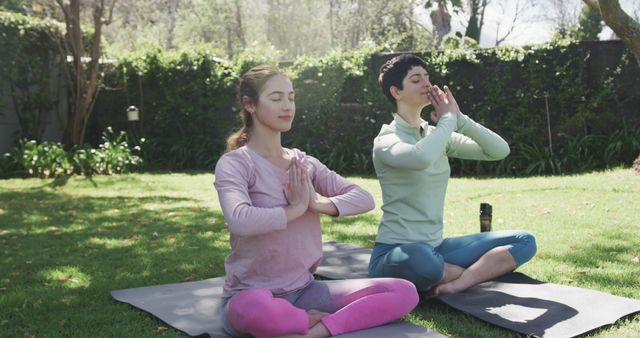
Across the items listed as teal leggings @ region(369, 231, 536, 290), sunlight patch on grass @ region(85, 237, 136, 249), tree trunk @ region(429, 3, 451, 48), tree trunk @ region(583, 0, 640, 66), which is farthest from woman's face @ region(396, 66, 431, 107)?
tree trunk @ region(429, 3, 451, 48)

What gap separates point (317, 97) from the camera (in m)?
11.9

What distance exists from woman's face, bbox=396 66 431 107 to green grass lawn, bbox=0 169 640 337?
1.11 meters

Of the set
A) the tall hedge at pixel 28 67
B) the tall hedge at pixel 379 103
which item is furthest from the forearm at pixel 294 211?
the tall hedge at pixel 28 67

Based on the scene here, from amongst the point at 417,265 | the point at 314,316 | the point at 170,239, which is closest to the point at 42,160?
the point at 170,239

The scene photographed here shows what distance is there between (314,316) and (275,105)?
0.96m

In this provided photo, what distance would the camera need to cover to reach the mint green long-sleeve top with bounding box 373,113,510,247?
349 centimetres

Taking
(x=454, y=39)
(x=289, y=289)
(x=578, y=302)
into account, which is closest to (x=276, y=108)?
(x=289, y=289)

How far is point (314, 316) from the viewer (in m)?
2.93

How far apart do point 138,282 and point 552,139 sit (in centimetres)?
811

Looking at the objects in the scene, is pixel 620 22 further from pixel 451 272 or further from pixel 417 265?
pixel 417 265

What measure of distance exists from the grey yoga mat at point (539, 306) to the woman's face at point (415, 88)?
1075 mm

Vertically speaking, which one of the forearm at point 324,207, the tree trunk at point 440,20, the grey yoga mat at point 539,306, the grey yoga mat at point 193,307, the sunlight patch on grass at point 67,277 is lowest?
the sunlight patch on grass at point 67,277

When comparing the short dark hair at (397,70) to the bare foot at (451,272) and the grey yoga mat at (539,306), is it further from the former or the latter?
the grey yoga mat at (539,306)

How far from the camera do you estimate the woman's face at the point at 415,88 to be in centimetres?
365
